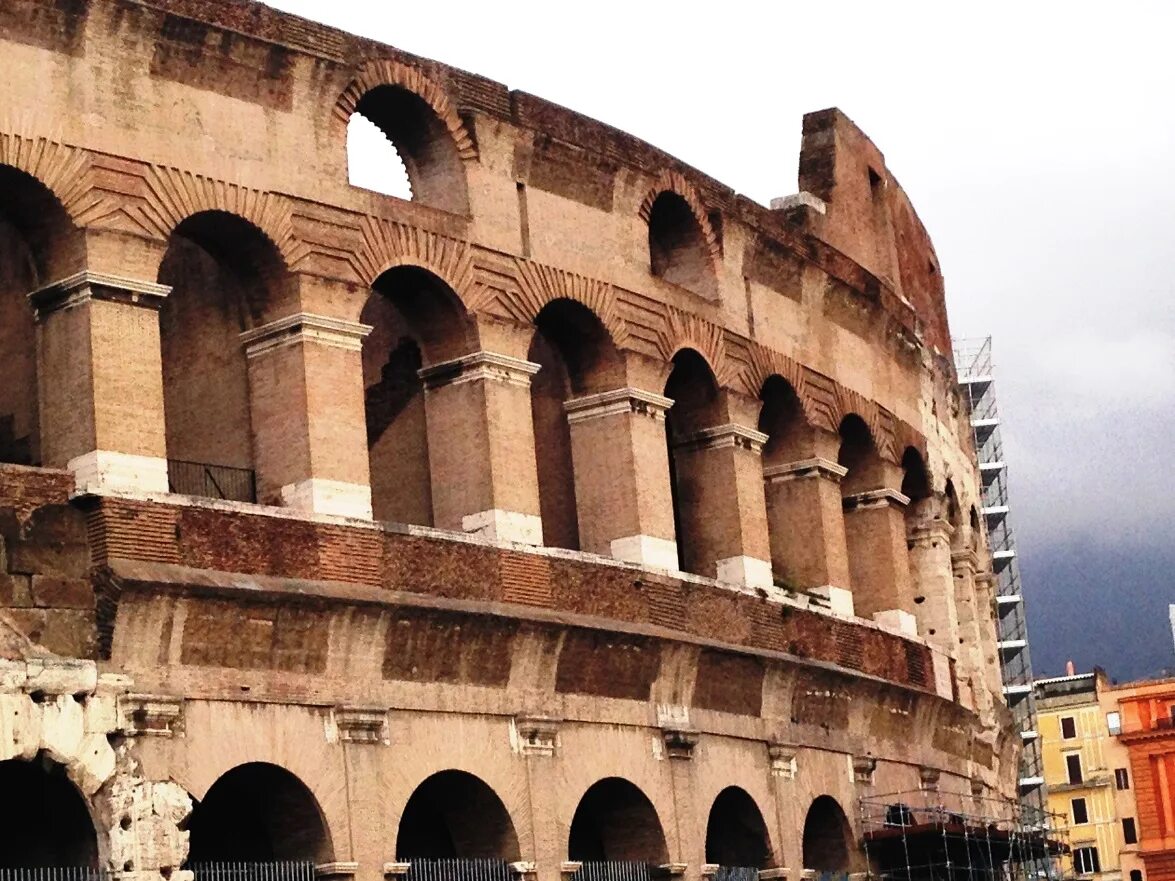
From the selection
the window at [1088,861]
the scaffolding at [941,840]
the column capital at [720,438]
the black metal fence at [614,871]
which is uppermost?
the column capital at [720,438]

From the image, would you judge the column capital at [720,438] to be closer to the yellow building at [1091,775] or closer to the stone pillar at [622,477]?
the stone pillar at [622,477]

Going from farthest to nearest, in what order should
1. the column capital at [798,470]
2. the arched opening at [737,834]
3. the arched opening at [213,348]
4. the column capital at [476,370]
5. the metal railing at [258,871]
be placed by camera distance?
the column capital at [798,470]
the arched opening at [737,834]
the column capital at [476,370]
the arched opening at [213,348]
the metal railing at [258,871]

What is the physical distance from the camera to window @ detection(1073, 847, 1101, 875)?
2441 inches

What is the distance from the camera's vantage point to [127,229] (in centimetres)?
1767

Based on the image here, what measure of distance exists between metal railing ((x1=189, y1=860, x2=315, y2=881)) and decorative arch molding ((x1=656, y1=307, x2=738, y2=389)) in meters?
6.42

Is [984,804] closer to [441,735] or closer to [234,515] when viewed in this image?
[441,735]

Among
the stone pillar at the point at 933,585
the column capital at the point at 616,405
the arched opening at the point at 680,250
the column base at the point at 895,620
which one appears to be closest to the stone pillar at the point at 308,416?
the column capital at the point at 616,405

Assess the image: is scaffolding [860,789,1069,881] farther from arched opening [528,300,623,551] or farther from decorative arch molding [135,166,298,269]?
decorative arch molding [135,166,298,269]

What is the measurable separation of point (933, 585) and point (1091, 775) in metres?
36.3

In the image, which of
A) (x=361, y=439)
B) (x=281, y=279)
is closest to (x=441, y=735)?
(x=361, y=439)

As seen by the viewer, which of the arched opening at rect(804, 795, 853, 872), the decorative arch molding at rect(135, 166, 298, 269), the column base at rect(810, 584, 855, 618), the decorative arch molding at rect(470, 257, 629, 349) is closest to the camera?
the decorative arch molding at rect(135, 166, 298, 269)

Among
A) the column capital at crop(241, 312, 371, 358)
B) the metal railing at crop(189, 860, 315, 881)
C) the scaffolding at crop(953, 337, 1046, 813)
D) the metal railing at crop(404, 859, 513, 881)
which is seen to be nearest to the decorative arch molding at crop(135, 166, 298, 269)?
the column capital at crop(241, 312, 371, 358)

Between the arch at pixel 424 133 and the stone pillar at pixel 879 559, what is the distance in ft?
24.0

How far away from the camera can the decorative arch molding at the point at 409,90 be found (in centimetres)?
1953
